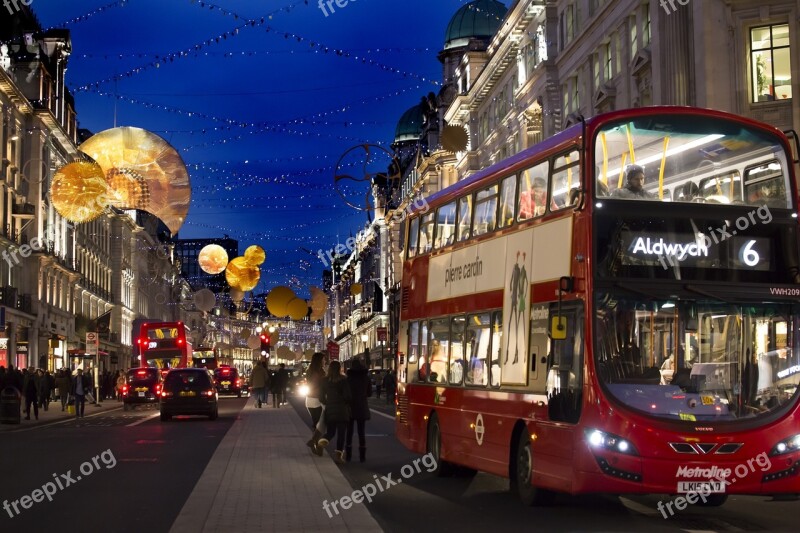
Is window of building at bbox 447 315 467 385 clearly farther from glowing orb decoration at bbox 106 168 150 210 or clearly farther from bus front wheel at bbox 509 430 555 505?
glowing orb decoration at bbox 106 168 150 210

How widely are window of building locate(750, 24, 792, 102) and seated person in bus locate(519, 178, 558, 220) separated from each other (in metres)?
21.4

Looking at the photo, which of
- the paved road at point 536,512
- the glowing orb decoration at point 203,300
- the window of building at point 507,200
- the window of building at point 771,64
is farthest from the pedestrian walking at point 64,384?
the window of building at point 507,200

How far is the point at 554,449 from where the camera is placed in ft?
45.8

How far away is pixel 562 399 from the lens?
45.7 ft

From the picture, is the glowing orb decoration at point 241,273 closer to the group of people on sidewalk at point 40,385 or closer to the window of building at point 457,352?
the group of people on sidewalk at point 40,385

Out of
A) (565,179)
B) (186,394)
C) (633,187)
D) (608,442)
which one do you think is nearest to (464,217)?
(565,179)

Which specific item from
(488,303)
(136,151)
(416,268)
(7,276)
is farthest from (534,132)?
(488,303)

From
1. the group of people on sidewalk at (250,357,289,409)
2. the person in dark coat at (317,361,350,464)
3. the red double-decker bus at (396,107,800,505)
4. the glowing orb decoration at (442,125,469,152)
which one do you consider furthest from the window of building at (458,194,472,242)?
the group of people on sidewalk at (250,357,289,409)

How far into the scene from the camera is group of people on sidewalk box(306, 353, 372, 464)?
2153 cm

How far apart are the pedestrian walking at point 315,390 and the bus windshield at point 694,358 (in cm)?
913

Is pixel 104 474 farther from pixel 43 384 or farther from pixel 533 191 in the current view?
pixel 43 384

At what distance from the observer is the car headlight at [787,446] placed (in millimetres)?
13273

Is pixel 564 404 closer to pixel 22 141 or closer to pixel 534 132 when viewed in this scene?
pixel 534 132

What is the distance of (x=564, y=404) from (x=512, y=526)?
4.82 ft
